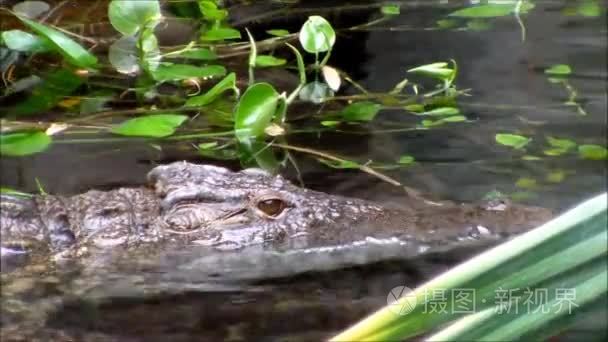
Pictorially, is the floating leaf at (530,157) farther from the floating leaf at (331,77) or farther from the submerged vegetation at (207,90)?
Answer: the floating leaf at (331,77)

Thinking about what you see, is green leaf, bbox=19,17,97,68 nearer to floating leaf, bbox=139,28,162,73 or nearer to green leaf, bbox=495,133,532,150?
floating leaf, bbox=139,28,162,73

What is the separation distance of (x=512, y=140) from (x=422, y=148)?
0.30 meters

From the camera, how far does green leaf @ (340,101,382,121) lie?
250 centimetres

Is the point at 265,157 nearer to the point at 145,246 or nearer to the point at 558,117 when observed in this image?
the point at 145,246

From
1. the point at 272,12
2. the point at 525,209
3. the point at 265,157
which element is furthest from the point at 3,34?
the point at 525,209

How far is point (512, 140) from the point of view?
2338mm

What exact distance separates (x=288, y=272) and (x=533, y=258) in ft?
3.15

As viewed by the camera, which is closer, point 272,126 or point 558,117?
point 272,126

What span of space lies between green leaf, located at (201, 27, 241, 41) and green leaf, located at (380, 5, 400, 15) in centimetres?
101

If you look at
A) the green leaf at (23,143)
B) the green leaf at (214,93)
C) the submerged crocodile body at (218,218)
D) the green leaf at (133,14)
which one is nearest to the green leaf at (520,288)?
the submerged crocodile body at (218,218)

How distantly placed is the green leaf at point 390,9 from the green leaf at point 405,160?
1.55 m

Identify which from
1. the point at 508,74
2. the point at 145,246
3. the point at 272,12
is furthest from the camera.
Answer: the point at 272,12

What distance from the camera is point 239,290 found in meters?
1.62

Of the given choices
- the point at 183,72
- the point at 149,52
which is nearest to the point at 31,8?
the point at 149,52
